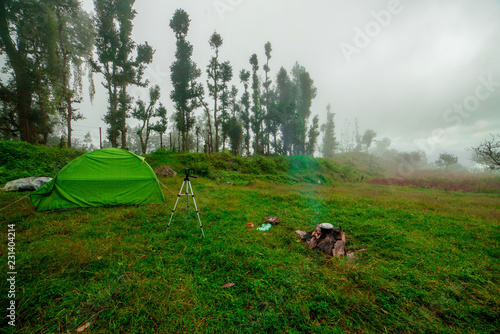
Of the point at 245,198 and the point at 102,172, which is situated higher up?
the point at 102,172

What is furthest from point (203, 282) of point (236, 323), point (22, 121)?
point (22, 121)

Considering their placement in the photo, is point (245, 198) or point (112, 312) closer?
point (112, 312)

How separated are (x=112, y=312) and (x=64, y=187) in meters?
6.29

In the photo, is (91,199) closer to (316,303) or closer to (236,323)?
(236,323)

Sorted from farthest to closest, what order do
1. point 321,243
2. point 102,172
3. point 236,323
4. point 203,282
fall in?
point 102,172 < point 321,243 < point 203,282 < point 236,323

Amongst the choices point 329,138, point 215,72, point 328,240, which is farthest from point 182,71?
point 329,138

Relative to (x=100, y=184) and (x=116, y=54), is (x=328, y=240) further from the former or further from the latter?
(x=116, y=54)

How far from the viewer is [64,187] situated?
6.16 meters

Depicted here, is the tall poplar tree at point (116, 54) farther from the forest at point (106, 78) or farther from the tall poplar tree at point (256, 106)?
the tall poplar tree at point (256, 106)

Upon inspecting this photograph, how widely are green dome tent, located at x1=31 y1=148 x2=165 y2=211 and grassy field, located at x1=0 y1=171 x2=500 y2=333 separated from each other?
79cm

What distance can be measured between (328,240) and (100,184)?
795cm

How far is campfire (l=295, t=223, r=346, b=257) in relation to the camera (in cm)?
394

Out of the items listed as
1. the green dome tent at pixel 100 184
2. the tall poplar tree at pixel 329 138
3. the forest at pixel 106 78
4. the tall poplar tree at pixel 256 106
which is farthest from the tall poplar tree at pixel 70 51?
the tall poplar tree at pixel 329 138

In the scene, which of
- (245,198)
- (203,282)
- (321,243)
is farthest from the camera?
(245,198)
